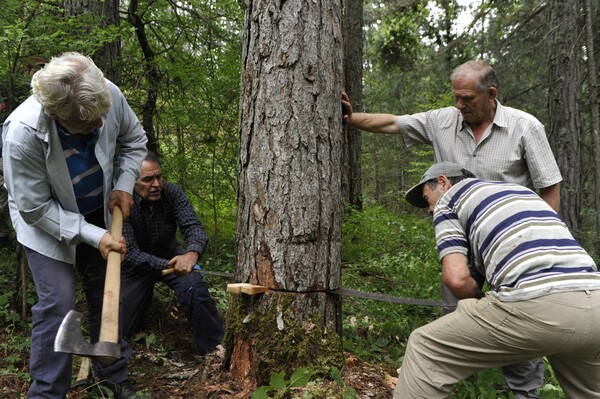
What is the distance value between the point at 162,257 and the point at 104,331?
166 centimetres

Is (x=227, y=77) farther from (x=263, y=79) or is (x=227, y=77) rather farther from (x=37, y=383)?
(x=37, y=383)

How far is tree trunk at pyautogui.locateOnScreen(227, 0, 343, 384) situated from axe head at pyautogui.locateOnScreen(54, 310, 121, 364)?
742mm

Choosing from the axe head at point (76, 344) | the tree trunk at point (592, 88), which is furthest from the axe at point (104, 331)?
the tree trunk at point (592, 88)

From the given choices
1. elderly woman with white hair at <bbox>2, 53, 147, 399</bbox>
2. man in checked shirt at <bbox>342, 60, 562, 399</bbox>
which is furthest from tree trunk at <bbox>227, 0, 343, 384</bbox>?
elderly woman with white hair at <bbox>2, 53, 147, 399</bbox>

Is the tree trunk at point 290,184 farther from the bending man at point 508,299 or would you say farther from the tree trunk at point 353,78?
the tree trunk at point 353,78

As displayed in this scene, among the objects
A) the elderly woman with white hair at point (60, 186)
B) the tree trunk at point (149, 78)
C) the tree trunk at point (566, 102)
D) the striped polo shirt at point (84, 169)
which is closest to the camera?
the elderly woman with white hair at point (60, 186)

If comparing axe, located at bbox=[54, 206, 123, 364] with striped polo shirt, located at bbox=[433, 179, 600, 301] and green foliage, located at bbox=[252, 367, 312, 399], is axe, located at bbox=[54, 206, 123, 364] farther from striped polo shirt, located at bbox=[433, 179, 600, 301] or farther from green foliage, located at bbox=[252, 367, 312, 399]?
striped polo shirt, located at bbox=[433, 179, 600, 301]

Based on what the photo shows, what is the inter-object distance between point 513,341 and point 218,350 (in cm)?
202

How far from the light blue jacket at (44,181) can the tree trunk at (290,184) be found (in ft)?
2.74

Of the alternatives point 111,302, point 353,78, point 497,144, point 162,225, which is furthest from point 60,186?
point 353,78

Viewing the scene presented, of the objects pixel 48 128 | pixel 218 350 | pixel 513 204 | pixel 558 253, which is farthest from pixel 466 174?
pixel 48 128

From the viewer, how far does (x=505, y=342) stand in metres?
2.22

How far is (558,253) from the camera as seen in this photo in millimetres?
2213

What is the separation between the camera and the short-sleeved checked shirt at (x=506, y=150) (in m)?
3.04
